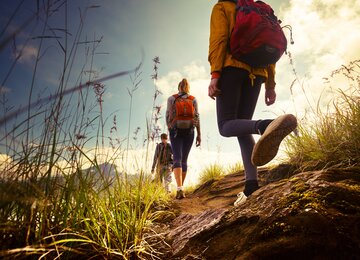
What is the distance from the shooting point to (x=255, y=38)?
2.23 metres

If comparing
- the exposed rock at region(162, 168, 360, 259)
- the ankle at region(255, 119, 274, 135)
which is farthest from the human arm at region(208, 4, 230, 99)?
the exposed rock at region(162, 168, 360, 259)

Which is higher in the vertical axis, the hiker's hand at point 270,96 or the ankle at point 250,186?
the hiker's hand at point 270,96

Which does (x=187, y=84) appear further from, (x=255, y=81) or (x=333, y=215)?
(x=333, y=215)

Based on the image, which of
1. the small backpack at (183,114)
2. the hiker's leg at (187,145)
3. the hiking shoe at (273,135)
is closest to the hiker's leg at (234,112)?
the hiking shoe at (273,135)

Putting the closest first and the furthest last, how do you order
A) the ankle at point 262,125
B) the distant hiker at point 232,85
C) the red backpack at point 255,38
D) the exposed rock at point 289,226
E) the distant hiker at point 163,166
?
the exposed rock at point 289,226 → the ankle at point 262,125 → the red backpack at point 255,38 → the distant hiker at point 232,85 → the distant hiker at point 163,166

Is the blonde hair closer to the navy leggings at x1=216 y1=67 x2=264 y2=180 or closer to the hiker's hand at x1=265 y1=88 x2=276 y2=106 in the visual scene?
the hiker's hand at x1=265 y1=88 x2=276 y2=106

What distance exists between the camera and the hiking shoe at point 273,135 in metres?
1.83

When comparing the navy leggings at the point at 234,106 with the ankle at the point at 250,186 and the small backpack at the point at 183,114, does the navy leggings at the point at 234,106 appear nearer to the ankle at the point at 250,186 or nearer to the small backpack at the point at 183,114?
the ankle at the point at 250,186

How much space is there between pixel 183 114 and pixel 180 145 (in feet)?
1.89

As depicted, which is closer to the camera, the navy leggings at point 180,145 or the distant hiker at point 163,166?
the distant hiker at point 163,166

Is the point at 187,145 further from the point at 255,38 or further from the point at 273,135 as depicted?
the point at 273,135

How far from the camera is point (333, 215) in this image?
3.98 ft

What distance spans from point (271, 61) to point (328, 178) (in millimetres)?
1197

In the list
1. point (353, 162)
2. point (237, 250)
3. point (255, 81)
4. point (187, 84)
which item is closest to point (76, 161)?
point (237, 250)
